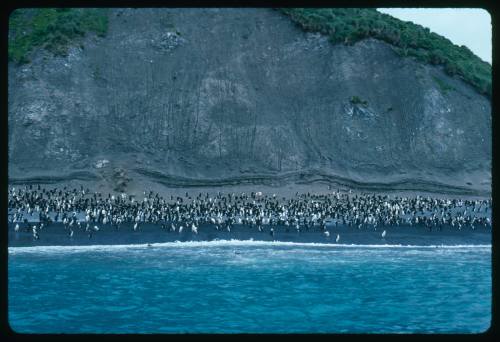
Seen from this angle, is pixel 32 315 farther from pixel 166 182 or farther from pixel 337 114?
pixel 337 114

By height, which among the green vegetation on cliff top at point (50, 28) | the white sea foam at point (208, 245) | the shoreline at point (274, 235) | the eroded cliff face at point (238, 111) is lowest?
the white sea foam at point (208, 245)

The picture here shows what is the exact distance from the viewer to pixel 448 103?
5753 centimetres

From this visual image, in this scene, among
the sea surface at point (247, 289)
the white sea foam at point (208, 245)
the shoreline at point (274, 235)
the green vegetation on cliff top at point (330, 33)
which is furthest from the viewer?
the green vegetation on cliff top at point (330, 33)

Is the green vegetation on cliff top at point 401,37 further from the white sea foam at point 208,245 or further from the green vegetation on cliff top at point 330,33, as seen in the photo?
the white sea foam at point 208,245

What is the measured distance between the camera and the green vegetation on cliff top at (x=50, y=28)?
190ft

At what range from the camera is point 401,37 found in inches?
2491

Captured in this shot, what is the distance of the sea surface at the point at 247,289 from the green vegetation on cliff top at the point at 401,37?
34.0m

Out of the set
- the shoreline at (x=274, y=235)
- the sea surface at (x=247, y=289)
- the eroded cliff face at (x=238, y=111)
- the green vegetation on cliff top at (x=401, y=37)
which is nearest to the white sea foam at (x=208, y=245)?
the sea surface at (x=247, y=289)

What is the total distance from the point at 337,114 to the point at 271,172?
11044 mm

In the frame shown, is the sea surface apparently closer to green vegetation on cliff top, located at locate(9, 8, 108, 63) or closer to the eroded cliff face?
the eroded cliff face

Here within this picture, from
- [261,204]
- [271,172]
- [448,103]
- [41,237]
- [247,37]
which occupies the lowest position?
[41,237]

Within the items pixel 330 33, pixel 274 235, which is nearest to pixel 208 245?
pixel 274 235

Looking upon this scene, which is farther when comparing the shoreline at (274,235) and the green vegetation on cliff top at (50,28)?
the green vegetation on cliff top at (50,28)
